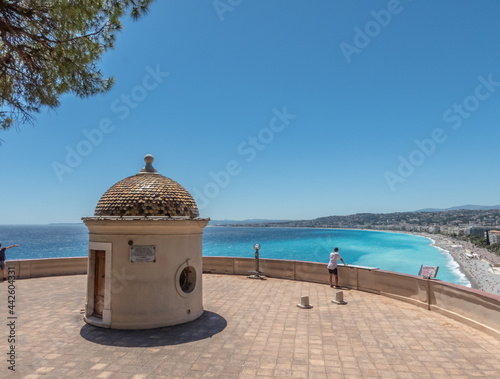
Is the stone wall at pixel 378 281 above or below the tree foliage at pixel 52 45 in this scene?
below

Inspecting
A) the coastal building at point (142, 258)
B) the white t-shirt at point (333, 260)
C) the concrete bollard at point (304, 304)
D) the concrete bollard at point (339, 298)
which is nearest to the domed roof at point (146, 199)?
the coastal building at point (142, 258)

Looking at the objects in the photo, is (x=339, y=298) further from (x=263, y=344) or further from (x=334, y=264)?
(x=263, y=344)

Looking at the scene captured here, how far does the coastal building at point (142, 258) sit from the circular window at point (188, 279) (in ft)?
0.10

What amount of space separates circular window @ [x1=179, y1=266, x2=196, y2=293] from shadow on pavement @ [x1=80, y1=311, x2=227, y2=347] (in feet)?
3.12

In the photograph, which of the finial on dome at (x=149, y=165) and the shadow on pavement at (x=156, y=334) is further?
the finial on dome at (x=149, y=165)

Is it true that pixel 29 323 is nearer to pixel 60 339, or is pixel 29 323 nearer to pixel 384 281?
pixel 60 339

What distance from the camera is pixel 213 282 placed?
13688 mm

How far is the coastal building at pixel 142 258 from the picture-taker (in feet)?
26.1

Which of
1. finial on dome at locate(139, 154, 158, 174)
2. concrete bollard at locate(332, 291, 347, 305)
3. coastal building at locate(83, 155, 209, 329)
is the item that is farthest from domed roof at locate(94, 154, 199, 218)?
concrete bollard at locate(332, 291, 347, 305)

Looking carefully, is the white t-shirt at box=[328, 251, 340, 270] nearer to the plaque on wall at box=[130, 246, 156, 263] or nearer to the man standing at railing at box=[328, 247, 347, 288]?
the man standing at railing at box=[328, 247, 347, 288]

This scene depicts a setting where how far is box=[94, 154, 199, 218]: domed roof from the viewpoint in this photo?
829cm

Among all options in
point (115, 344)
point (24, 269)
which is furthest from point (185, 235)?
point (24, 269)

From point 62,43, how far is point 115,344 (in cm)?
638

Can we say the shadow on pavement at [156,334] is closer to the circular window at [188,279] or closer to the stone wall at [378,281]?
the circular window at [188,279]
